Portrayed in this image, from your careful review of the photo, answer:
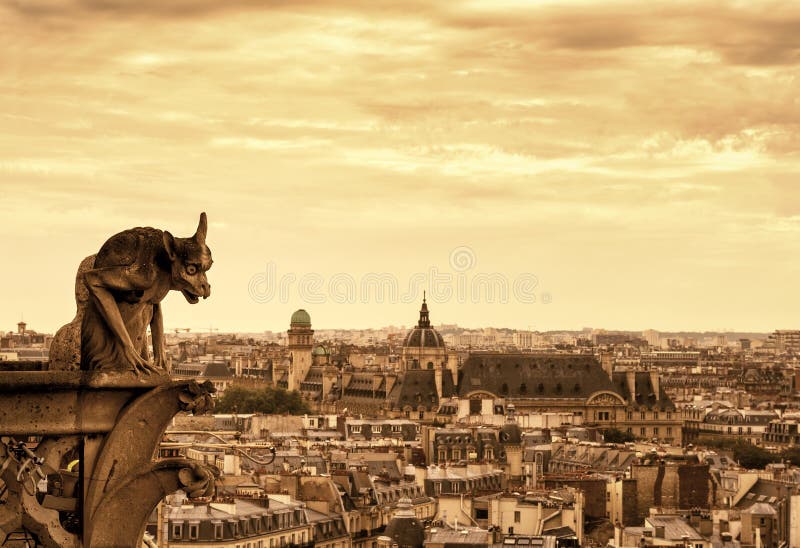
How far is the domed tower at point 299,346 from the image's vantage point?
148625 mm

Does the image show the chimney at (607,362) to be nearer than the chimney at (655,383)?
No

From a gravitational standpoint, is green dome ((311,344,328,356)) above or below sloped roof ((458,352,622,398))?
above

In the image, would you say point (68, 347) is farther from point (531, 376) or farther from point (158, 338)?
point (531, 376)

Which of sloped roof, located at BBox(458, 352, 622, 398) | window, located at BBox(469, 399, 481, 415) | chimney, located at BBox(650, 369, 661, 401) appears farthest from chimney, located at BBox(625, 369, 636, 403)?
window, located at BBox(469, 399, 481, 415)

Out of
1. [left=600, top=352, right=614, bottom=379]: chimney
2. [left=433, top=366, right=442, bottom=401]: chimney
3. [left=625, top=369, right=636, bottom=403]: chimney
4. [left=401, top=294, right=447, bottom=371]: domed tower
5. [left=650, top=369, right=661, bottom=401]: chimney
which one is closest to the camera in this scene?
[left=433, top=366, right=442, bottom=401]: chimney

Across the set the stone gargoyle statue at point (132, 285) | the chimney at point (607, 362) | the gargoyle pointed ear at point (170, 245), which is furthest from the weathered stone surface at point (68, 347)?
the chimney at point (607, 362)

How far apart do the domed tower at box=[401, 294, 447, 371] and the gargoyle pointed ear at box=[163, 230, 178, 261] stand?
137076 millimetres

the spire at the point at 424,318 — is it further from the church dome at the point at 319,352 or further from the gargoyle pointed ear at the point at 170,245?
the gargoyle pointed ear at the point at 170,245

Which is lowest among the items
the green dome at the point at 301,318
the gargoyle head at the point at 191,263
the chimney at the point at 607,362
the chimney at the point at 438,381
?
the gargoyle head at the point at 191,263

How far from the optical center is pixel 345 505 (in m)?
59.8

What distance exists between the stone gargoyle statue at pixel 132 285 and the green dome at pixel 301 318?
150783 mm

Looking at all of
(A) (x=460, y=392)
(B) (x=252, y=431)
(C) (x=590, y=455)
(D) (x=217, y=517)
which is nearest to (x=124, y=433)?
(D) (x=217, y=517)

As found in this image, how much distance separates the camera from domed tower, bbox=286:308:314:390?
148625 mm

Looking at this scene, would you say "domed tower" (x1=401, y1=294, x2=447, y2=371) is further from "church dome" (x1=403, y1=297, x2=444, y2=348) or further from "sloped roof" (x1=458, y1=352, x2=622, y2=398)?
"sloped roof" (x1=458, y1=352, x2=622, y2=398)
